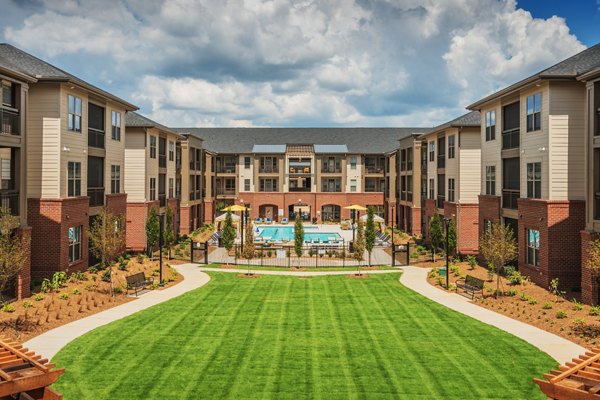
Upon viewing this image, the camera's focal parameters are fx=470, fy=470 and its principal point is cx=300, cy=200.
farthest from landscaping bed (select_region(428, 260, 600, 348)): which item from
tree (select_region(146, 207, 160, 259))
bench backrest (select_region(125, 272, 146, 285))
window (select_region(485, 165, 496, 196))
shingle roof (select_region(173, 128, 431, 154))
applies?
shingle roof (select_region(173, 128, 431, 154))

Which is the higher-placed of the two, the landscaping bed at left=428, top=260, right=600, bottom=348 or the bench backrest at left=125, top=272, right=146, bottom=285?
the bench backrest at left=125, top=272, right=146, bottom=285

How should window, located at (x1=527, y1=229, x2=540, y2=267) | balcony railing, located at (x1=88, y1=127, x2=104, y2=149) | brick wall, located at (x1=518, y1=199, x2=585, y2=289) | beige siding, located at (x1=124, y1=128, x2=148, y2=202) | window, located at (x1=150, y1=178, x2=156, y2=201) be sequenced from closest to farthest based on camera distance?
brick wall, located at (x1=518, y1=199, x2=585, y2=289), window, located at (x1=527, y1=229, x2=540, y2=267), balcony railing, located at (x1=88, y1=127, x2=104, y2=149), beige siding, located at (x1=124, y1=128, x2=148, y2=202), window, located at (x1=150, y1=178, x2=156, y2=201)

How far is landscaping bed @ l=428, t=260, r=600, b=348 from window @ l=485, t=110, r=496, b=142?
987 centimetres

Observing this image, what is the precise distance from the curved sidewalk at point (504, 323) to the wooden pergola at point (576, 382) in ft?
13.9

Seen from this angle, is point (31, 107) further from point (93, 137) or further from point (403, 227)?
point (403, 227)

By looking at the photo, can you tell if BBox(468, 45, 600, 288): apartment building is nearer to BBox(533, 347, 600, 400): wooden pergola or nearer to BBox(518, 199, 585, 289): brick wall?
BBox(518, 199, 585, 289): brick wall

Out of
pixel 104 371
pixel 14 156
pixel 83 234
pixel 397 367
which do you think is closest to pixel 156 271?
pixel 83 234

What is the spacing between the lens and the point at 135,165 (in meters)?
38.2

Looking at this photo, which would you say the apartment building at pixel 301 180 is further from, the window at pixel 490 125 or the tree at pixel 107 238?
the tree at pixel 107 238

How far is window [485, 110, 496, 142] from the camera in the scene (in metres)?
31.2

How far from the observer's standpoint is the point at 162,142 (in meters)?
43.5

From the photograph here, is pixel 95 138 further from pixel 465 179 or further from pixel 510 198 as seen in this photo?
pixel 465 179

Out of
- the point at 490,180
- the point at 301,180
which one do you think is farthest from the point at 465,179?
the point at 301,180

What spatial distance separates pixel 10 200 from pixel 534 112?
2654 cm
